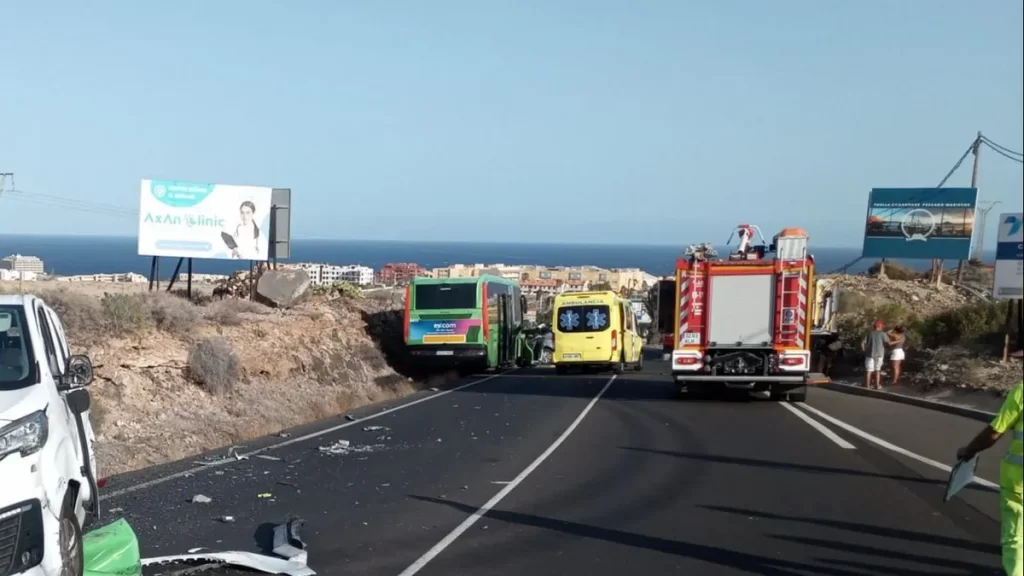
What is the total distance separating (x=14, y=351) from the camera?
649cm

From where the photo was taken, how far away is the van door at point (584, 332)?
102 ft

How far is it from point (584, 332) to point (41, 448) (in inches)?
1032

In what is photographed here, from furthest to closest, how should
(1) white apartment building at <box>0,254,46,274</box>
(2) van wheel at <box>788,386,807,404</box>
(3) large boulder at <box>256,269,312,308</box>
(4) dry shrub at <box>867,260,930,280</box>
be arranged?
(4) dry shrub at <box>867,260,930,280</box> → (1) white apartment building at <box>0,254,46,274</box> → (3) large boulder at <box>256,269,312,308</box> → (2) van wheel at <box>788,386,807,404</box>

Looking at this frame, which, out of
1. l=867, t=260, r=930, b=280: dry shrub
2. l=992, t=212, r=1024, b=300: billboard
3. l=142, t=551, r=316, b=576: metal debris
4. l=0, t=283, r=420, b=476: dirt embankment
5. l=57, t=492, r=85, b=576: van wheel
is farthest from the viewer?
l=867, t=260, r=930, b=280: dry shrub

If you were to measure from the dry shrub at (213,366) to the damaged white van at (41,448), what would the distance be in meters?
13.2

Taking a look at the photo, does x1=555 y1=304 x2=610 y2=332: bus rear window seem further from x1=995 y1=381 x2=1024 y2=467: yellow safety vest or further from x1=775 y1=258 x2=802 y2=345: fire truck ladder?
x1=995 y1=381 x2=1024 y2=467: yellow safety vest

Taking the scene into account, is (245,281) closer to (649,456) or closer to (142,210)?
(142,210)

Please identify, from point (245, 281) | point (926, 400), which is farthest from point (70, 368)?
point (245, 281)

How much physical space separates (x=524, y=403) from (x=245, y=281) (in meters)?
17.0

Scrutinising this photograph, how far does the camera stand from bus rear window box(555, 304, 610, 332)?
3122 cm

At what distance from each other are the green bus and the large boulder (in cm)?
414

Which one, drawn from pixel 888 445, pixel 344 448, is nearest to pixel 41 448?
pixel 344 448

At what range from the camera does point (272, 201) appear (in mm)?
31625

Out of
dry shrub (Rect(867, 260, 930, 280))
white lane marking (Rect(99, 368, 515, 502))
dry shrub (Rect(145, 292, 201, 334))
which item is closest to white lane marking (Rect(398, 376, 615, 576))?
white lane marking (Rect(99, 368, 515, 502))
